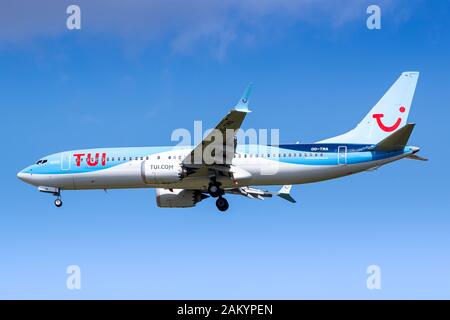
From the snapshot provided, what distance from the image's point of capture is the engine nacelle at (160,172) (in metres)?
43.7

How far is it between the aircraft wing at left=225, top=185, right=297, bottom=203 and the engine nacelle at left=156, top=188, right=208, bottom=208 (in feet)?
7.63

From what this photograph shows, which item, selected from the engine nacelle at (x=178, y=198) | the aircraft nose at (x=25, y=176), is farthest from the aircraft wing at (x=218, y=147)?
the aircraft nose at (x=25, y=176)

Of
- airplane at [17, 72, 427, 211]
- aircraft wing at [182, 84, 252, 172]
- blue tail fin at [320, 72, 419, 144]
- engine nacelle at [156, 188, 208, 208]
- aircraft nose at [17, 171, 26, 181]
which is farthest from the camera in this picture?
engine nacelle at [156, 188, 208, 208]

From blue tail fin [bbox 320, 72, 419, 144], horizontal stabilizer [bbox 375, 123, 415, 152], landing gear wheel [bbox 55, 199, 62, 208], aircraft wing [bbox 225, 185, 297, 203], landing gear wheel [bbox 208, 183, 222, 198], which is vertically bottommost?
landing gear wheel [bbox 55, 199, 62, 208]

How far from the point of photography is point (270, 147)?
4500 cm

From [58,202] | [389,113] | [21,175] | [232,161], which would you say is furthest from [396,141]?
[21,175]

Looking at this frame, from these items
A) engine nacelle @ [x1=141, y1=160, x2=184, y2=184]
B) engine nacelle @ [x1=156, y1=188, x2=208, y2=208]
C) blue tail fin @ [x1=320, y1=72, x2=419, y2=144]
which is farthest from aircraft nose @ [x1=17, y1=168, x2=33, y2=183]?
blue tail fin @ [x1=320, y1=72, x2=419, y2=144]

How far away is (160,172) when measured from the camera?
144 ft

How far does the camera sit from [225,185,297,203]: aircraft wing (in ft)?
165

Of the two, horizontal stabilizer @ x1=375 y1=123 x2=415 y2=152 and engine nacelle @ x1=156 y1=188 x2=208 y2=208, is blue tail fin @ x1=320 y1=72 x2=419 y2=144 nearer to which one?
horizontal stabilizer @ x1=375 y1=123 x2=415 y2=152

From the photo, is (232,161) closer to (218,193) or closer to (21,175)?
(218,193)
